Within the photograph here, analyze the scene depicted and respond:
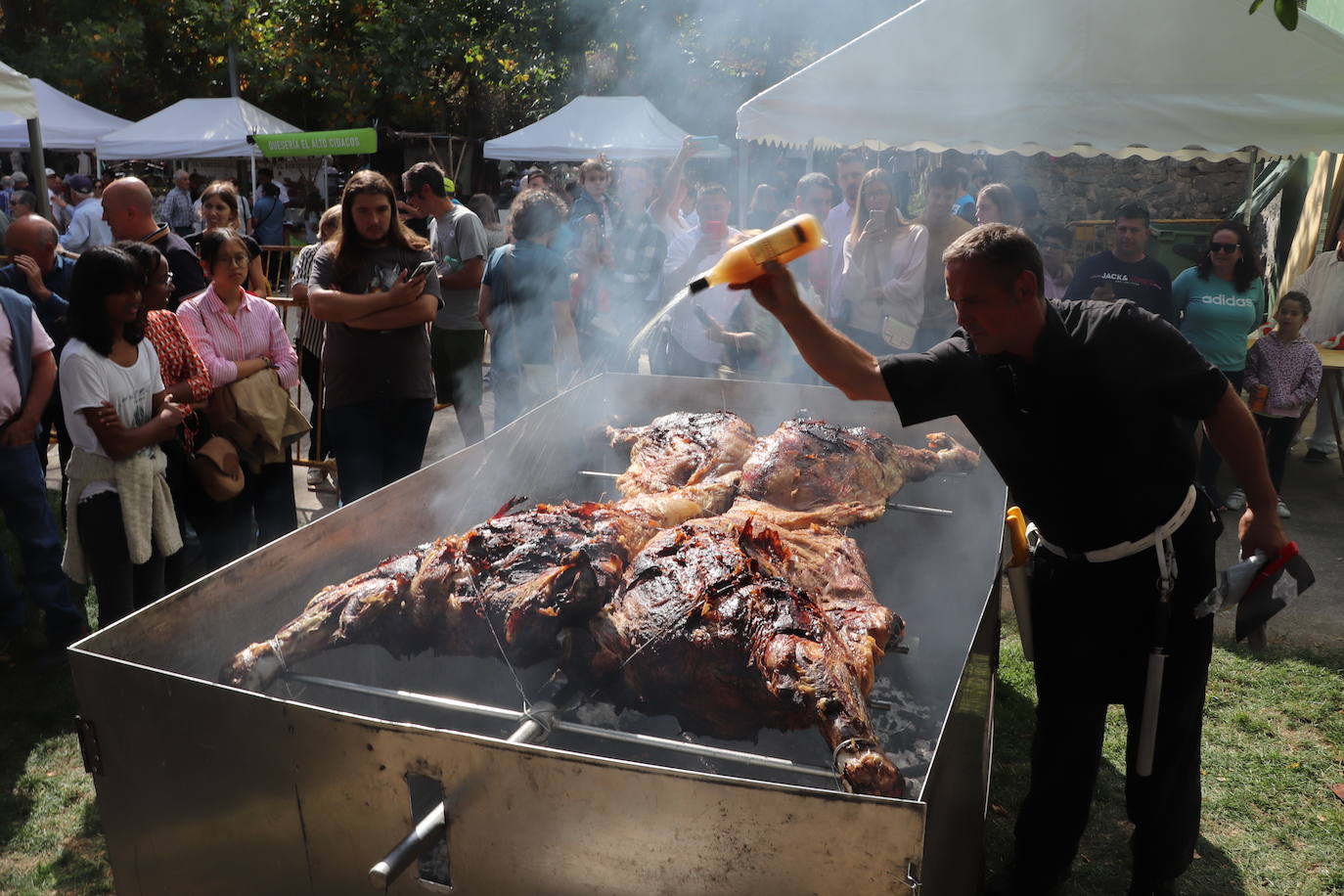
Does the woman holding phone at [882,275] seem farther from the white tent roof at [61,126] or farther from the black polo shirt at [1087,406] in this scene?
the white tent roof at [61,126]

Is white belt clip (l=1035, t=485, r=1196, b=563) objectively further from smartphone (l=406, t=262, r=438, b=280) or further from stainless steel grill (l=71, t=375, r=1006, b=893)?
smartphone (l=406, t=262, r=438, b=280)

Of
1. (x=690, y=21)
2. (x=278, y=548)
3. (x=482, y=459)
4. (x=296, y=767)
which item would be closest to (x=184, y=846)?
(x=296, y=767)

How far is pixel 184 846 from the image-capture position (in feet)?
7.86

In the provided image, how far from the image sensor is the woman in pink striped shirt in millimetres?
4922

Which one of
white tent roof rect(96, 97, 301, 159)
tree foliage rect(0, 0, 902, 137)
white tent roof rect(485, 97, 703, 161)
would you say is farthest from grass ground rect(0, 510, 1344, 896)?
tree foliage rect(0, 0, 902, 137)

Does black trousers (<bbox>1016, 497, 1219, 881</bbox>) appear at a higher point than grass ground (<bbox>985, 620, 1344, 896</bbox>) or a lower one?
higher

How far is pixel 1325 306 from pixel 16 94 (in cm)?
1089

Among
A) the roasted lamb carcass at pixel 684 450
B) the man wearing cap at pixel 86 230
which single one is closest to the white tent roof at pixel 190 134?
the man wearing cap at pixel 86 230

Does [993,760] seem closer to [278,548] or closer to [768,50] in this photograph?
[278,548]

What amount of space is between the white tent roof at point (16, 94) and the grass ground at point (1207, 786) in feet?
15.3

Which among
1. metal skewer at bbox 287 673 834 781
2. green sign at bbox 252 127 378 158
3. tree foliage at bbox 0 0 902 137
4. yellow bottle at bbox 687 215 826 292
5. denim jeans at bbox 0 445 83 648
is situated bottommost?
denim jeans at bbox 0 445 83 648

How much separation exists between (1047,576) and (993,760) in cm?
149

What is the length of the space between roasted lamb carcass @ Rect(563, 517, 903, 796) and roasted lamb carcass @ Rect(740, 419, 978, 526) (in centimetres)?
121

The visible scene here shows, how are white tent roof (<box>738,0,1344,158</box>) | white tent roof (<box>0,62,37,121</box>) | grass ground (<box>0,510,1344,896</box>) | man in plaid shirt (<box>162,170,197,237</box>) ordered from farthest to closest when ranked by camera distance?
man in plaid shirt (<box>162,170,197,237</box>) → white tent roof (<box>0,62,37,121</box>) → white tent roof (<box>738,0,1344,158</box>) → grass ground (<box>0,510,1344,896</box>)
